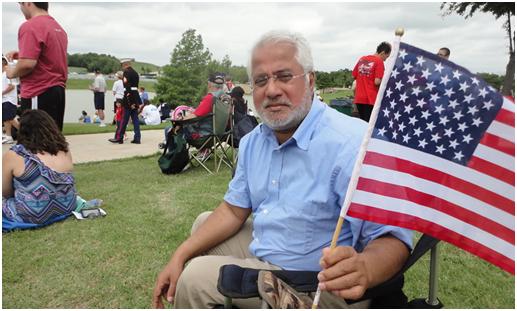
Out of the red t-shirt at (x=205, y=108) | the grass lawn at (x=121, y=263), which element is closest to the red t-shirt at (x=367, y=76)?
the red t-shirt at (x=205, y=108)

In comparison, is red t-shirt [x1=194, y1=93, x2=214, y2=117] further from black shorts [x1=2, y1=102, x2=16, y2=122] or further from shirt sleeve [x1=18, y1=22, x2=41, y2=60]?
black shorts [x1=2, y1=102, x2=16, y2=122]

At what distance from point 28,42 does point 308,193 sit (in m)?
3.42

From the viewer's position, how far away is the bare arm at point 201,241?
2006 mm

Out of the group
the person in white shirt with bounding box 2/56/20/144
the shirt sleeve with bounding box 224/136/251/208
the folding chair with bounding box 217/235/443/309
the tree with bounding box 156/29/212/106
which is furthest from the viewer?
the tree with bounding box 156/29/212/106

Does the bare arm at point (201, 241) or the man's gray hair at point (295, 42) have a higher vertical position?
the man's gray hair at point (295, 42)

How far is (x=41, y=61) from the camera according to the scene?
4035mm

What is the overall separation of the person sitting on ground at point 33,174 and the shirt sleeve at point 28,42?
0.55m

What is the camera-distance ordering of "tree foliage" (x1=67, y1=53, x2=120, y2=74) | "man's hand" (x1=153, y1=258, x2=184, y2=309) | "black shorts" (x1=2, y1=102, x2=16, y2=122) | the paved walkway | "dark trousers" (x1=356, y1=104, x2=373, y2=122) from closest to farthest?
"man's hand" (x1=153, y1=258, x2=184, y2=309) < "dark trousers" (x1=356, y1=104, x2=373, y2=122) < the paved walkway < "black shorts" (x1=2, y1=102, x2=16, y2=122) < "tree foliage" (x1=67, y1=53, x2=120, y2=74)

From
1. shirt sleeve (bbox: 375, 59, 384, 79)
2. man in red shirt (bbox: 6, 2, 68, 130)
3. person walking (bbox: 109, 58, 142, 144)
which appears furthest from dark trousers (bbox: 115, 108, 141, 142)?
shirt sleeve (bbox: 375, 59, 384, 79)

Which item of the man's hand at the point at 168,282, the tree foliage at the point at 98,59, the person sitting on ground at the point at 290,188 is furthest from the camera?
the tree foliage at the point at 98,59

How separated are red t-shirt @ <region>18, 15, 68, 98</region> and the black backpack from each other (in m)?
2.10

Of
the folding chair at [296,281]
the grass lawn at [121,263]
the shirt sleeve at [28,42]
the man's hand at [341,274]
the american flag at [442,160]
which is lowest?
the grass lawn at [121,263]

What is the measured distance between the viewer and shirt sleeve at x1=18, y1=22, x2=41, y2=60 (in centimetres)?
386

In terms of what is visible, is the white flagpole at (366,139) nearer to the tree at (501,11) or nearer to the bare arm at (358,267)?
the bare arm at (358,267)
